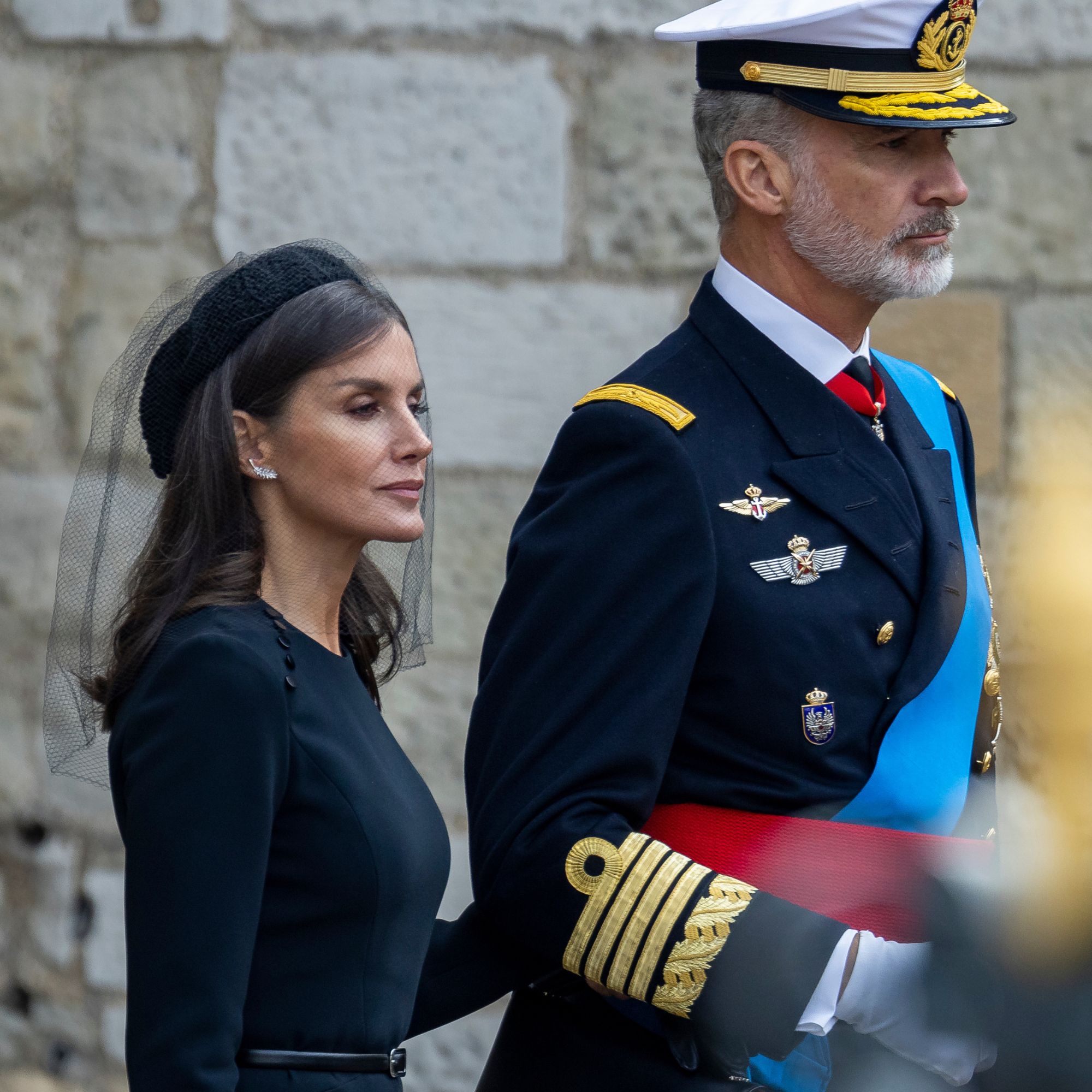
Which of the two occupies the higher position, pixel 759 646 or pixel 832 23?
pixel 832 23

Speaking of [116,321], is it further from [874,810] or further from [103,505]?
[874,810]

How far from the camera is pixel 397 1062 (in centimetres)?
169

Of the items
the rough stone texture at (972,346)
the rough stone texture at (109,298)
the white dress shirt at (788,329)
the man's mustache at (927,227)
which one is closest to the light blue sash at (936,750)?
the white dress shirt at (788,329)

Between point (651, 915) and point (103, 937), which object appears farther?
point (103, 937)

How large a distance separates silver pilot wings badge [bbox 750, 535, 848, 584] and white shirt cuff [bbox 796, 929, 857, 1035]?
39 centimetres

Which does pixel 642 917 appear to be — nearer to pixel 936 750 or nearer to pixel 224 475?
pixel 936 750

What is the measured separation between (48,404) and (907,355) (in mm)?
1629

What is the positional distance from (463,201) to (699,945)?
178 centimetres

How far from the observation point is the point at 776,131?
1948 mm

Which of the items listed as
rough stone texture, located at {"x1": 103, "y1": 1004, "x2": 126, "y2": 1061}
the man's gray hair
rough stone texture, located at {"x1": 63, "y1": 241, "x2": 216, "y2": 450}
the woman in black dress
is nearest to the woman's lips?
the woman in black dress

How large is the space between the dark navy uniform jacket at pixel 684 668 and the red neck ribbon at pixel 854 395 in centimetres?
7

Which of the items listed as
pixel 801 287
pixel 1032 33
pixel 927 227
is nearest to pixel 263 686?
pixel 801 287

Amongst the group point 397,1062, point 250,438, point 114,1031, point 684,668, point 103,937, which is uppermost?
point 250,438

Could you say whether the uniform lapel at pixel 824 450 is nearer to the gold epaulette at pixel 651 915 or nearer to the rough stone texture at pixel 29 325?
the gold epaulette at pixel 651 915
